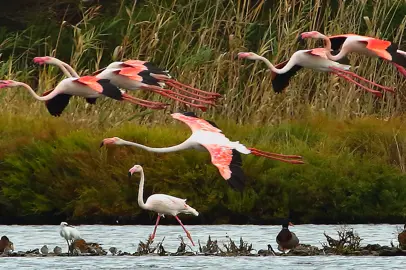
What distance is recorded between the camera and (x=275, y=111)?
1842cm

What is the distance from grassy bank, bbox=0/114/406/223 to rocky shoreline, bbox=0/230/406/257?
2.23 meters

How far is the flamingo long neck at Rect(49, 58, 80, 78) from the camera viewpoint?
15992mm

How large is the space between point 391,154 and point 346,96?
1.07m

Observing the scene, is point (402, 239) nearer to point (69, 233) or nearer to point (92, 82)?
point (69, 233)

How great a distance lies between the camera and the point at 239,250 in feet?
46.3

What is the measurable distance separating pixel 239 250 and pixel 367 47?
2.67 m

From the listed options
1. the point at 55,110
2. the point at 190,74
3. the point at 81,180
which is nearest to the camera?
the point at 55,110

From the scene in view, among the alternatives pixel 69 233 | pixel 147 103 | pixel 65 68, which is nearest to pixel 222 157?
pixel 69 233

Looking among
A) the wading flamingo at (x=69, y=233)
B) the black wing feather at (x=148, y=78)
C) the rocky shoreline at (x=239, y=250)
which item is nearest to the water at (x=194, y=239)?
the rocky shoreline at (x=239, y=250)

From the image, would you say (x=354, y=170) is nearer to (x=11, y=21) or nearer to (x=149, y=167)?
(x=149, y=167)

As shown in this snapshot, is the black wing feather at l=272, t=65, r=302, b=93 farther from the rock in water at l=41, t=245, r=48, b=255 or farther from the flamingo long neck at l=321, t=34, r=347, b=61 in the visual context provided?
the rock in water at l=41, t=245, r=48, b=255

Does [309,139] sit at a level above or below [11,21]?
below

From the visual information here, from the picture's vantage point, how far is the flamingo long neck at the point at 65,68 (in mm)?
15992

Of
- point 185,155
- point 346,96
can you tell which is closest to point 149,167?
point 185,155
